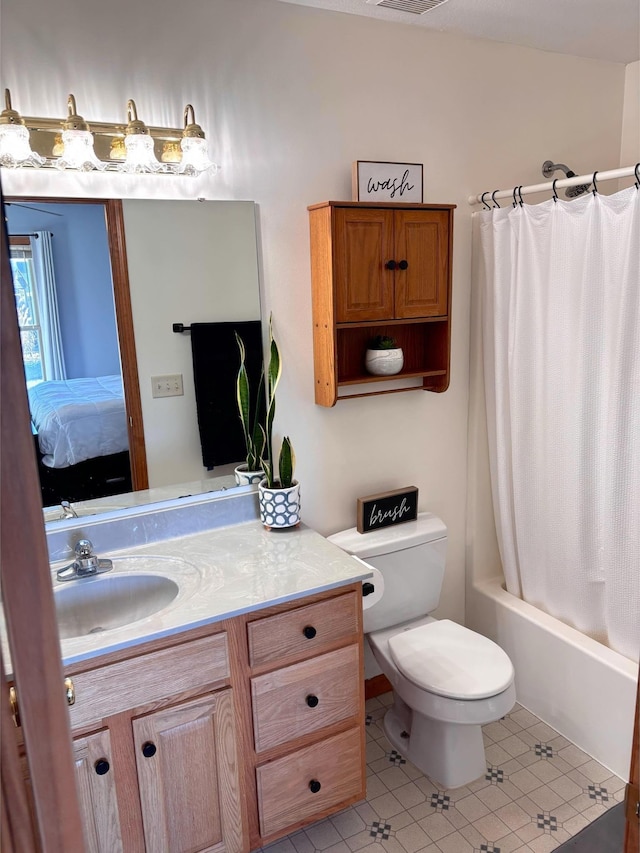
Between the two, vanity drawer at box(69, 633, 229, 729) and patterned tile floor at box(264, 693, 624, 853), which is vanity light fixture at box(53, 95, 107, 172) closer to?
vanity drawer at box(69, 633, 229, 729)

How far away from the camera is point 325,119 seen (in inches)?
84.7

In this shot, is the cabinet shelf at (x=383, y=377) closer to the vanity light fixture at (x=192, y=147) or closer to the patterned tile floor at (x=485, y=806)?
the vanity light fixture at (x=192, y=147)

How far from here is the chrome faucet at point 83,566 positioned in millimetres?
1787

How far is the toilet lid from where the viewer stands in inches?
79.3

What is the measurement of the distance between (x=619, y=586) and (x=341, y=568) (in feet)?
3.40

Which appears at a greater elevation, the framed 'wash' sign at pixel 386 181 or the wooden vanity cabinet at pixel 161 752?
the framed 'wash' sign at pixel 386 181

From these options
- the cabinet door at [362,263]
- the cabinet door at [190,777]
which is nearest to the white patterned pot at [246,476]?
the cabinet door at [362,263]

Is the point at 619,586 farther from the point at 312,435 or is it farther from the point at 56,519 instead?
the point at 56,519

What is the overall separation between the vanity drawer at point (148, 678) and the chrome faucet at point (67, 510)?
0.59 metres

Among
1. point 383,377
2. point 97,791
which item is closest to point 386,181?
point 383,377

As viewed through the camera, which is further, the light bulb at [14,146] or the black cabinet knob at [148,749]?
the light bulb at [14,146]

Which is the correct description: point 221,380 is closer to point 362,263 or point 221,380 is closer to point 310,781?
point 362,263

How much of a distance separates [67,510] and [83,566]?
0.22 metres

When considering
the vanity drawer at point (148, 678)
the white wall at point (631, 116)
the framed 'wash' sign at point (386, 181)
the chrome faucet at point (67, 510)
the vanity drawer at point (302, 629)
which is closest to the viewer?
the vanity drawer at point (148, 678)
